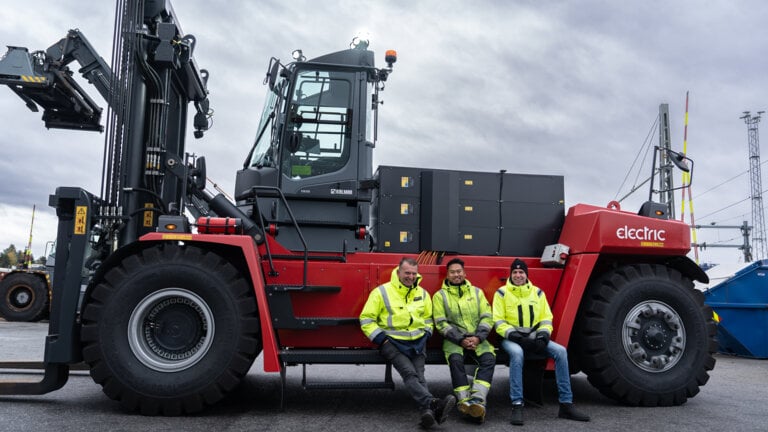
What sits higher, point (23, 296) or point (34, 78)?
point (34, 78)

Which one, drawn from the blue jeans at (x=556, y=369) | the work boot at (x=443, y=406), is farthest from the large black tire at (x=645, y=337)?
the work boot at (x=443, y=406)

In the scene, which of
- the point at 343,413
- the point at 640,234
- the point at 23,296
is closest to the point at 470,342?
the point at 343,413

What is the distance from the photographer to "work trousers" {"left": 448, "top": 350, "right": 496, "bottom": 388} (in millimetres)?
6086

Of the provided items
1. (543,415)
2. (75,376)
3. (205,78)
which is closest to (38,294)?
(75,376)

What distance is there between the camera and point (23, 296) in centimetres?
1905

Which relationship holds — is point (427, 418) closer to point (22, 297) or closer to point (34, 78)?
point (34, 78)

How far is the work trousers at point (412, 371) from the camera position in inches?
222

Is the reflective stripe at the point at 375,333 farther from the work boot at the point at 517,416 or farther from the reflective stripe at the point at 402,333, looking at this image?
the work boot at the point at 517,416

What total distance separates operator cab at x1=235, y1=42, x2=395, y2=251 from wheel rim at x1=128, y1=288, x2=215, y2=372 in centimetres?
119

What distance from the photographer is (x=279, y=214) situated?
6.65 metres

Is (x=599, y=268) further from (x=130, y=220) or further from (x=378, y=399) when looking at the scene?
(x=130, y=220)

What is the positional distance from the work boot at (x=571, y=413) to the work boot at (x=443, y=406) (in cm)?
137

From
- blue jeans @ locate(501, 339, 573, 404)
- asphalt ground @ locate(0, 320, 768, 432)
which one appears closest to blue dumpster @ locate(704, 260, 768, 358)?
asphalt ground @ locate(0, 320, 768, 432)

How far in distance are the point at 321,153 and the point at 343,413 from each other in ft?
9.25
